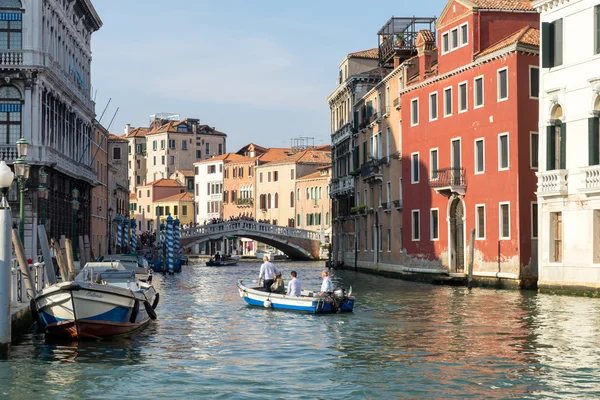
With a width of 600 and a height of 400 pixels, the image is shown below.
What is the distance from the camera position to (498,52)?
3231cm

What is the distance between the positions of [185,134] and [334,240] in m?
57.2

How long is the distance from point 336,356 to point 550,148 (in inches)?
549

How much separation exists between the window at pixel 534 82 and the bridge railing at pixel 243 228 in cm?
4066

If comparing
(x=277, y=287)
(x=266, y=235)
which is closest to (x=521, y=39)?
(x=277, y=287)

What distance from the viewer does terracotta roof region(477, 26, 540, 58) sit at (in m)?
31.6

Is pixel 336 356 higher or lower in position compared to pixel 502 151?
lower

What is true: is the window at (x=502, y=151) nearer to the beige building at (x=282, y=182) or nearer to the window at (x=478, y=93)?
the window at (x=478, y=93)

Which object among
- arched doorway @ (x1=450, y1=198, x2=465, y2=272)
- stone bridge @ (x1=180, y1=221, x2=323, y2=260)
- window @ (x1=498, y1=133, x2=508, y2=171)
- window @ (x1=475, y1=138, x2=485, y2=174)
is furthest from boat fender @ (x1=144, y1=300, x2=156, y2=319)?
stone bridge @ (x1=180, y1=221, x2=323, y2=260)

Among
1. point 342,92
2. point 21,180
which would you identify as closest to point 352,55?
point 342,92

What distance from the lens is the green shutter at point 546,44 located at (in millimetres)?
28906

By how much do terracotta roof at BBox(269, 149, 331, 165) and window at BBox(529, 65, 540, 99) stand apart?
5735 cm

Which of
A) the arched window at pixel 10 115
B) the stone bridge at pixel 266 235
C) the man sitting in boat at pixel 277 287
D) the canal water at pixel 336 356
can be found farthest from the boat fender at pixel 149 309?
the stone bridge at pixel 266 235

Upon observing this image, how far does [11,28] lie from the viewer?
35.9 m

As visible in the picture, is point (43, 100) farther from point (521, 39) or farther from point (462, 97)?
point (521, 39)
